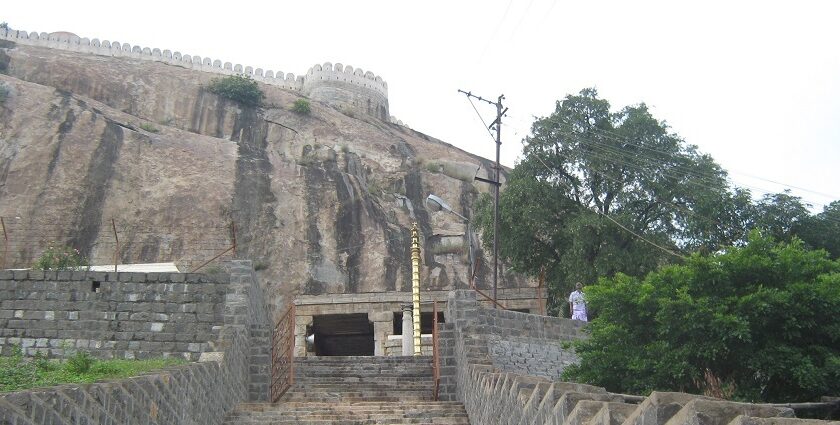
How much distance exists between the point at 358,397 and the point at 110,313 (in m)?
4.32

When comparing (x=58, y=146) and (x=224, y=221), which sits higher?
(x=58, y=146)

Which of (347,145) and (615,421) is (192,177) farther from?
(615,421)

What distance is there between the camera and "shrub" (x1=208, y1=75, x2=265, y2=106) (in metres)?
43.9

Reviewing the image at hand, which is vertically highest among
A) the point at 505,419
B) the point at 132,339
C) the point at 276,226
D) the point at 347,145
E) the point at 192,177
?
the point at 347,145

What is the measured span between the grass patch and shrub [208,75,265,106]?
32.6 m

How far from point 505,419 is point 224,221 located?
24704 millimetres

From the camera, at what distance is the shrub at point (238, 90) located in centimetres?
4394

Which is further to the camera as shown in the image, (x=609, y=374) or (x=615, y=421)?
(x=609, y=374)

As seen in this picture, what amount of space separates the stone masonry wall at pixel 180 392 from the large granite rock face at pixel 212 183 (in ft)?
51.1

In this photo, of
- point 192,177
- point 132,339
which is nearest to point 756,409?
point 132,339

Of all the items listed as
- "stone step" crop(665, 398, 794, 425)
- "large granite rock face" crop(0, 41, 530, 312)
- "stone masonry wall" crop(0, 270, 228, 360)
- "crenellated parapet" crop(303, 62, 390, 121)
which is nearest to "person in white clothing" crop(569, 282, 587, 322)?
"stone masonry wall" crop(0, 270, 228, 360)

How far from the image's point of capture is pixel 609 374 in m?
13.3

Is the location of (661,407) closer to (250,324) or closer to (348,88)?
(250,324)

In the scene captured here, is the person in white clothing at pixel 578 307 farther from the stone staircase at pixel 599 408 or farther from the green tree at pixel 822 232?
the stone staircase at pixel 599 408
